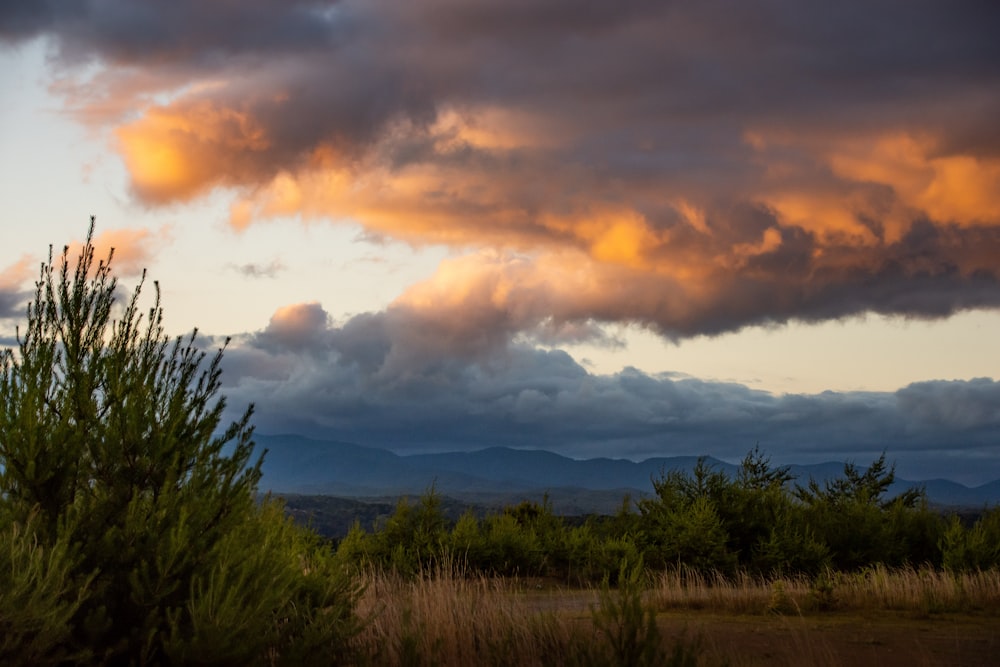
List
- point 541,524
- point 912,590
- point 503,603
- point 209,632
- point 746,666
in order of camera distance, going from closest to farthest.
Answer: point 209,632, point 746,666, point 503,603, point 912,590, point 541,524

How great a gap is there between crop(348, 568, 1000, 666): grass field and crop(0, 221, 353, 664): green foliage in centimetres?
177

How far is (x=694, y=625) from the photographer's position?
1562 cm

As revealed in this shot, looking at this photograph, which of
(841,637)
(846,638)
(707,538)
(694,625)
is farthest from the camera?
(707,538)

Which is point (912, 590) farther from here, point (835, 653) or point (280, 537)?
point (280, 537)

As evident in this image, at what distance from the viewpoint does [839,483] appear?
44.2 m

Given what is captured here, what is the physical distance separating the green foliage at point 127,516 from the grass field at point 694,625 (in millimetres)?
1768

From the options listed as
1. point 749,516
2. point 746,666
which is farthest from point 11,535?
point 749,516

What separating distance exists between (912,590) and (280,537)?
13.9 metres

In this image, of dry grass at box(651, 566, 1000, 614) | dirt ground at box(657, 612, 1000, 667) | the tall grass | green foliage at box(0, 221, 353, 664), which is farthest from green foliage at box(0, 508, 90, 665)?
dry grass at box(651, 566, 1000, 614)

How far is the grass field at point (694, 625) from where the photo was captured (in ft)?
31.6

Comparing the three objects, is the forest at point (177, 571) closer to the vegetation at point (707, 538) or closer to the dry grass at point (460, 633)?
the dry grass at point (460, 633)

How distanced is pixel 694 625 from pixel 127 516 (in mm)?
10146

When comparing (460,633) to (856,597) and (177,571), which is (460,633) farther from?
(856,597)

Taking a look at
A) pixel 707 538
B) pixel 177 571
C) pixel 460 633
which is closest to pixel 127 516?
pixel 177 571
